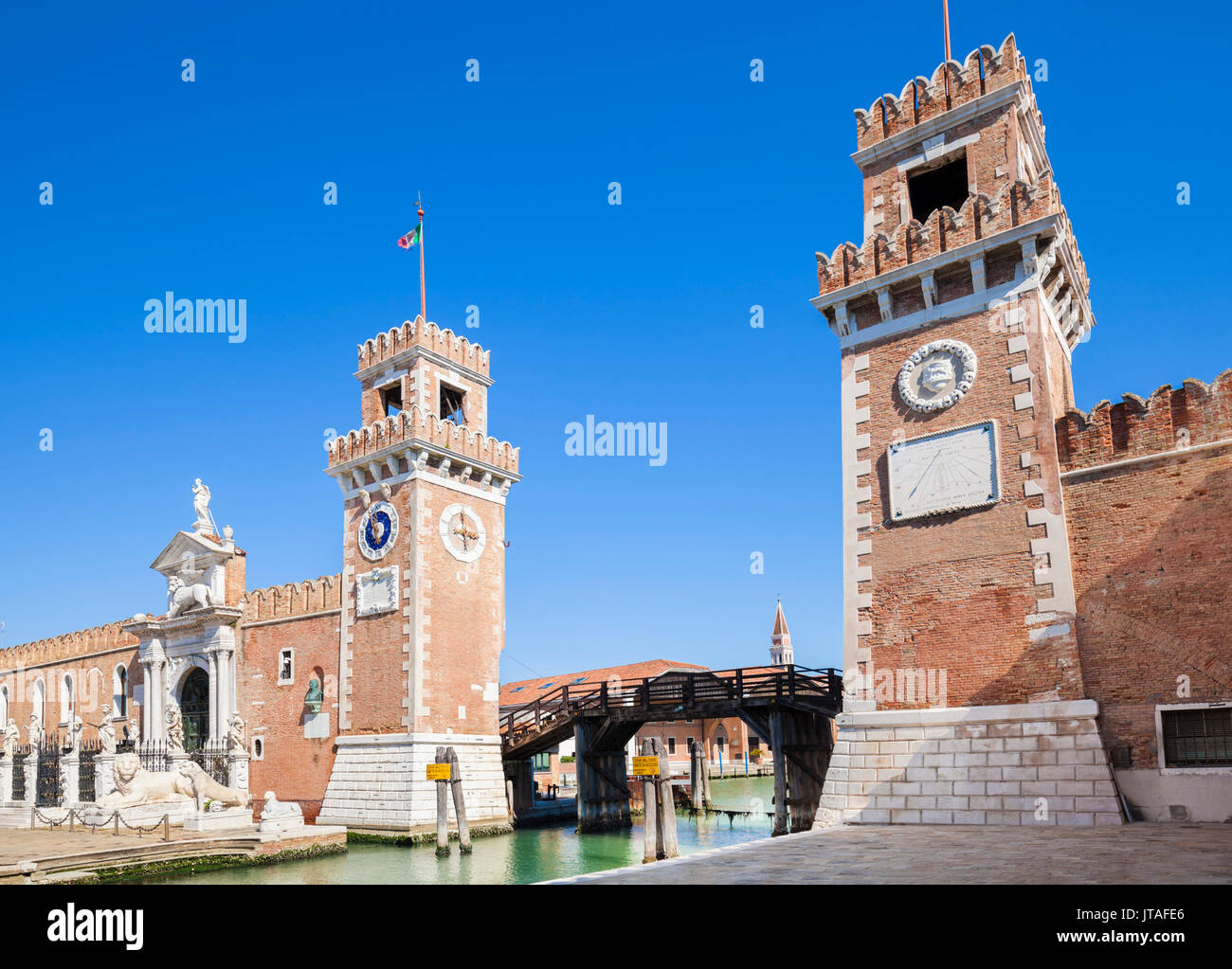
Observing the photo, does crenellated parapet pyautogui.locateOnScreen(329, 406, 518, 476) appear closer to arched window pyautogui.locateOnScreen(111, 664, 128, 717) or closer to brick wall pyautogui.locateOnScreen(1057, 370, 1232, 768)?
arched window pyautogui.locateOnScreen(111, 664, 128, 717)

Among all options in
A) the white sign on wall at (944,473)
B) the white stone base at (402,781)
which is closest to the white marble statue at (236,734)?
the white stone base at (402,781)

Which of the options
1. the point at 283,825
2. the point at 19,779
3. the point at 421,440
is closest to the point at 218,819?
the point at 283,825

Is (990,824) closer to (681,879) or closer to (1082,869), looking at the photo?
(1082,869)

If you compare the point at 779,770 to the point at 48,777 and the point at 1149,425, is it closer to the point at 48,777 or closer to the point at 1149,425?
the point at 1149,425

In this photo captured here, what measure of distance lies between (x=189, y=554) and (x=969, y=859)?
3292 cm

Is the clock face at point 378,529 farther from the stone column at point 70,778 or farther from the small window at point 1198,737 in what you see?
the small window at point 1198,737

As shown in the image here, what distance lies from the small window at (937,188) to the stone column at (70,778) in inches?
1152

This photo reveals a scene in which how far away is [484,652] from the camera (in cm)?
3189

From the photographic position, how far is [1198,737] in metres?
14.8

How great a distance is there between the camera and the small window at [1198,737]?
1462 cm

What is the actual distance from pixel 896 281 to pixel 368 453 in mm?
18648

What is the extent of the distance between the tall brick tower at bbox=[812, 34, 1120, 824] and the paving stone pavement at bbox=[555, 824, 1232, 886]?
4.47ft

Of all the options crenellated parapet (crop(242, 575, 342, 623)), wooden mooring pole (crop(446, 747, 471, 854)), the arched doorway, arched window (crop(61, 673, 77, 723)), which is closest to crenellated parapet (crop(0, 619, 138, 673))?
arched window (crop(61, 673, 77, 723))

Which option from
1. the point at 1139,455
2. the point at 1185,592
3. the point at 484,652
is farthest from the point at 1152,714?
the point at 484,652
